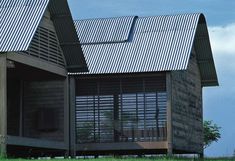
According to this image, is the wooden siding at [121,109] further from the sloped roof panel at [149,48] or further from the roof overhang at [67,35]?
the roof overhang at [67,35]

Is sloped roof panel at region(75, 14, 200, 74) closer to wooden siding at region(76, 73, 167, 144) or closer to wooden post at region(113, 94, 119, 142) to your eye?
wooden siding at region(76, 73, 167, 144)

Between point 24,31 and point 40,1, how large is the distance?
7.33 feet

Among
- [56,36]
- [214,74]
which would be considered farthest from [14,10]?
[214,74]

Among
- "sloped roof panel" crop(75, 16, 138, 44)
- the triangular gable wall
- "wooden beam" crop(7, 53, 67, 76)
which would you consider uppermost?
"sloped roof panel" crop(75, 16, 138, 44)

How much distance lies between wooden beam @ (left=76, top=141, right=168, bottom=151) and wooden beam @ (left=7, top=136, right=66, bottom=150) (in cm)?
117

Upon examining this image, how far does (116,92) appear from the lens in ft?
112

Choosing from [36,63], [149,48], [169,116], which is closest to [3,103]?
[36,63]

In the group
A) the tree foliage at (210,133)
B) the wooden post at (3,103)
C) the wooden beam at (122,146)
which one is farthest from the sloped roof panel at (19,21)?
the tree foliage at (210,133)

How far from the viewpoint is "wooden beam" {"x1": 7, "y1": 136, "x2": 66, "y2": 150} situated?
94.1 ft

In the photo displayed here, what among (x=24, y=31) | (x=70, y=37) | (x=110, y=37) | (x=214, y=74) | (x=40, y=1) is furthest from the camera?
(x=214, y=74)

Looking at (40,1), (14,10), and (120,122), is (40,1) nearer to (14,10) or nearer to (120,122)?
(14,10)

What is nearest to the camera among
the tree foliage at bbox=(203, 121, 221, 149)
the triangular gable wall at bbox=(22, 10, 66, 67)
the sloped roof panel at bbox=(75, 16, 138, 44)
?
the triangular gable wall at bbox=(22, 10, 66, 67)

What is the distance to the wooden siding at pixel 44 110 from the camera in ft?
110

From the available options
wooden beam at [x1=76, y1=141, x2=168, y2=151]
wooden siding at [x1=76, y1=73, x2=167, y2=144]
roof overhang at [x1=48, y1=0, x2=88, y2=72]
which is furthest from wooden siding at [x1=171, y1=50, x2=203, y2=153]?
roof overhang at [x1=48, y1=0, x2=88, y2=72]
